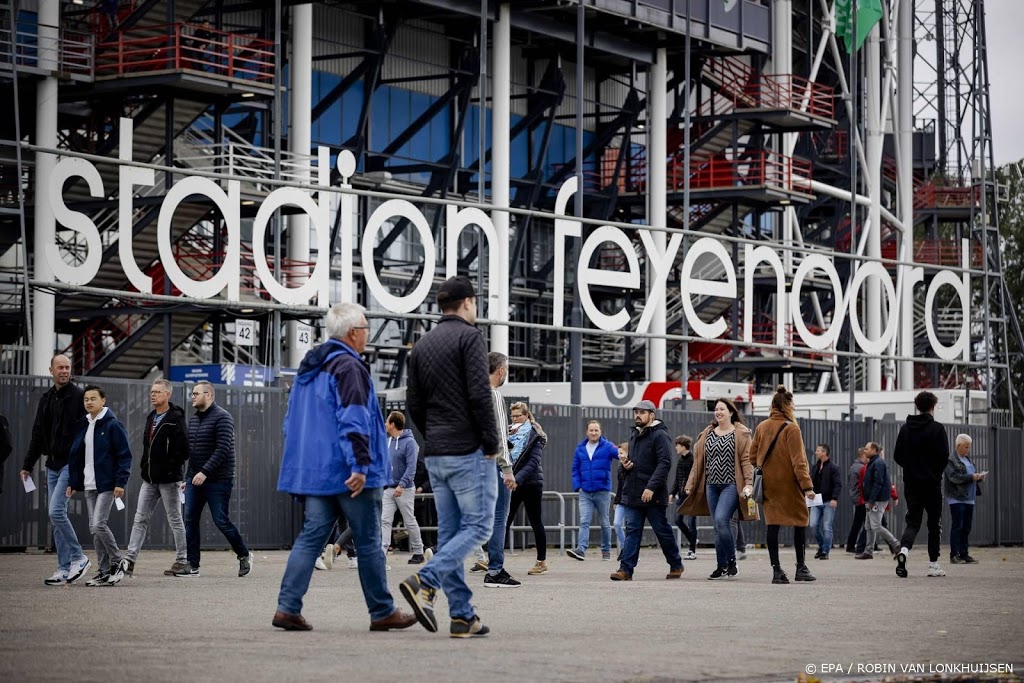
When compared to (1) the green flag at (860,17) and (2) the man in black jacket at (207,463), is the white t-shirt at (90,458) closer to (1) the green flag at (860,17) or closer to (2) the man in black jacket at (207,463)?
(2) the man in black jacket at (207,463)

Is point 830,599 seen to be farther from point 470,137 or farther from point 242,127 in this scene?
point 470,137

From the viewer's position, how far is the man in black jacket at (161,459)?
16438mm

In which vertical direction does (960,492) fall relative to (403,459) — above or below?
below

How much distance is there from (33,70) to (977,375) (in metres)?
31.3

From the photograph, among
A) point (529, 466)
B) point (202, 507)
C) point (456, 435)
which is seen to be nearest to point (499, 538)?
point (529, 466)

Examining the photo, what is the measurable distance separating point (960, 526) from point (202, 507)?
10.7 m

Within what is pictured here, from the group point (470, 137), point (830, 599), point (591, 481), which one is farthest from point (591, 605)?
point (470, 137)

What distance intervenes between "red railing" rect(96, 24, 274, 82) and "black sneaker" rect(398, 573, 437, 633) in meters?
24.9

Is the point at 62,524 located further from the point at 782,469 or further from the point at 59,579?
the point at 782,469

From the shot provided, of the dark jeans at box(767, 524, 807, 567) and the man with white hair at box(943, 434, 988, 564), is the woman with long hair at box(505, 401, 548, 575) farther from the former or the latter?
the man with white hair at box(943, 434, 988, 564)

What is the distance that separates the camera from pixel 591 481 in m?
22.8

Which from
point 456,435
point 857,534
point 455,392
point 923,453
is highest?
point 455,392

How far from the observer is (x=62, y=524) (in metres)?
15.1

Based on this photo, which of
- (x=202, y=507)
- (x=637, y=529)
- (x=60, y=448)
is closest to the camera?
(x=60, y=448)
